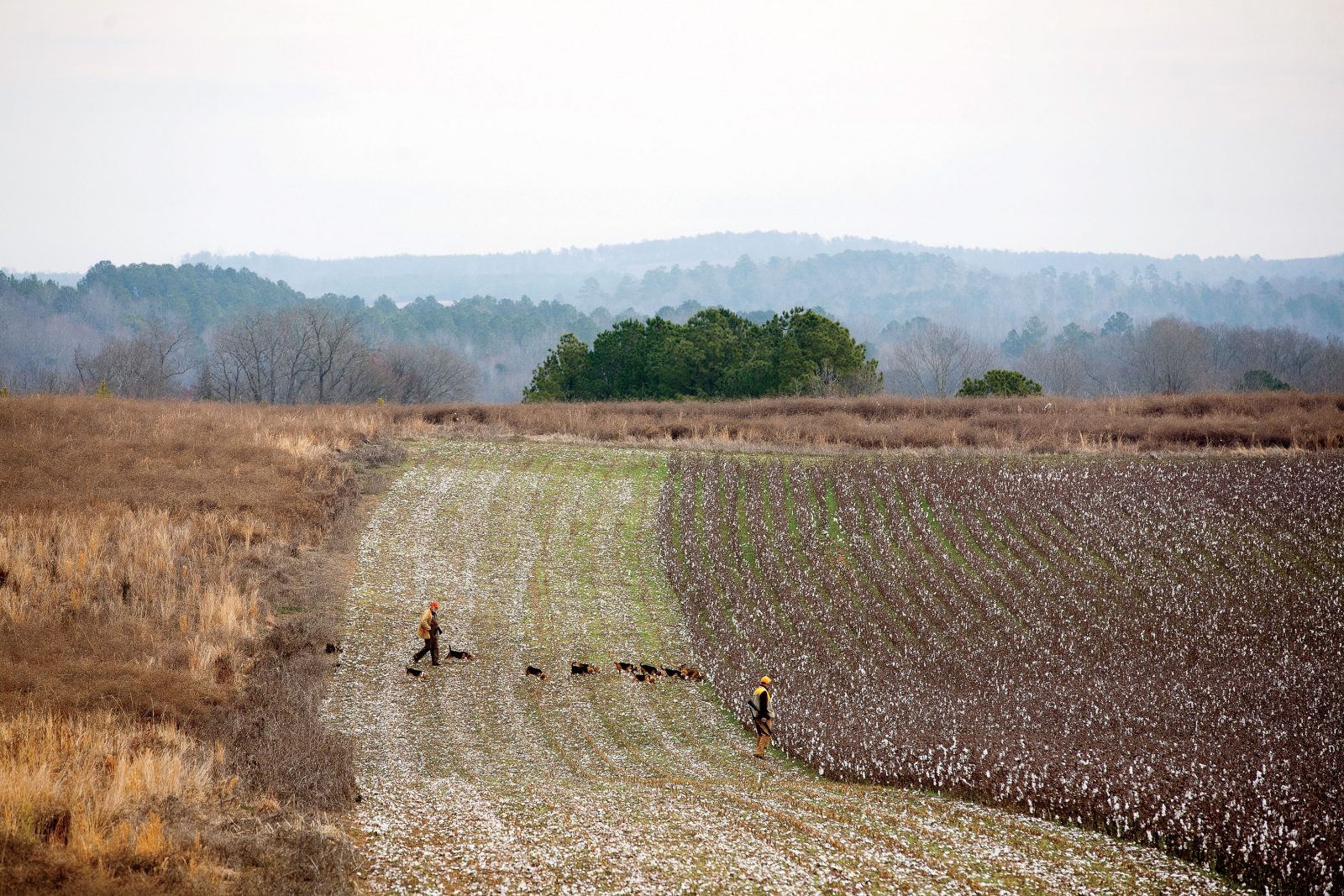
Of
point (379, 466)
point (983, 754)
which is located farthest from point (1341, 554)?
point (379, 466)

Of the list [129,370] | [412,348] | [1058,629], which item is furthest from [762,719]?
[412,348]

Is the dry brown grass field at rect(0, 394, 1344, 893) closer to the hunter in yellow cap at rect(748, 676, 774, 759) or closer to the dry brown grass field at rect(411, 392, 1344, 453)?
the dry brown grass field at rect(411, 392, 1344, 453)

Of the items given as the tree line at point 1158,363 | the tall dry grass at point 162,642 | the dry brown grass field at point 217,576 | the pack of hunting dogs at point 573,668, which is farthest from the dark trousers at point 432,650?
the tree line at point 1158,363

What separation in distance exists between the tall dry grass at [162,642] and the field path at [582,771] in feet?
4.55

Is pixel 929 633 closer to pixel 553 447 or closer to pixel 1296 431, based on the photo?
pixel 553 447

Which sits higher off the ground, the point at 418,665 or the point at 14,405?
the point at 14,405

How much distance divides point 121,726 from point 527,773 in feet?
21.0

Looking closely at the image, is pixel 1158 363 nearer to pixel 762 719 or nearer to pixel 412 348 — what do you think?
pixel 412 348

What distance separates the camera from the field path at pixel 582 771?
12.2m

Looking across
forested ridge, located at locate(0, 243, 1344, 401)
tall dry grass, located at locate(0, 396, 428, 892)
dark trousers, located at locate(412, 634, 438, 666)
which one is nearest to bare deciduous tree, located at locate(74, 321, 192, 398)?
forested ridge, located at locate(0, 243, 1344, 401)

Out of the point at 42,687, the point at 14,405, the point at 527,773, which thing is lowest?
the point at 527,773

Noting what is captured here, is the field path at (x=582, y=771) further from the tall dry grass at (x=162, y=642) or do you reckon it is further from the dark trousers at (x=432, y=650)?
the tall dry grass at (x=162, y=642)

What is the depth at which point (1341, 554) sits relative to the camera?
28.5 meters

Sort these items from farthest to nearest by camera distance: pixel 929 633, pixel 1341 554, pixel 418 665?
pixel 1341 554, pixel 929 633, pixel 418 665
